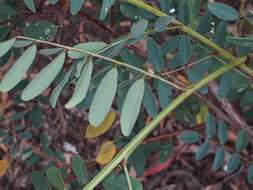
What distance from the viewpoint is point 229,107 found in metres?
1.68

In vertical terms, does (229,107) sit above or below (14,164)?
above

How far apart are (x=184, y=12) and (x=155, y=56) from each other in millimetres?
99

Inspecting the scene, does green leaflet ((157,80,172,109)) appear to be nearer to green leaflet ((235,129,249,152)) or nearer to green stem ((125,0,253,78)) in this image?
green stem ((125,0,253,78))

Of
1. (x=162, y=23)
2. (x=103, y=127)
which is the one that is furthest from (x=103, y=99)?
(x=103, y=127)

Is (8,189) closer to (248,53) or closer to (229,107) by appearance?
(229,107)

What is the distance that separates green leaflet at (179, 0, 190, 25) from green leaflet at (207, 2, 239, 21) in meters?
0.05

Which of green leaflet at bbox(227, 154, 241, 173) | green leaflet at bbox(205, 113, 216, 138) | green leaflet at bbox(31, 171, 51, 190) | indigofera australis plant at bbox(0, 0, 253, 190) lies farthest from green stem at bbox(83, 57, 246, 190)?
green leaflet at bbox(227, 154, 241, 173)

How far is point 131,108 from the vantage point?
943 millimetres

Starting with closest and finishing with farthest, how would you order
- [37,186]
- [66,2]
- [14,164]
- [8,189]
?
[37,186] < [66,2] < [14,164] < [8,189]

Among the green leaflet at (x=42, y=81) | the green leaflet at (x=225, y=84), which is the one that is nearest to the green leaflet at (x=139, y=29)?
the green leaflet at (x=42, y=81)

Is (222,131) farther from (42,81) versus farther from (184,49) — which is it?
(42,81)

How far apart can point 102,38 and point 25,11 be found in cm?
31

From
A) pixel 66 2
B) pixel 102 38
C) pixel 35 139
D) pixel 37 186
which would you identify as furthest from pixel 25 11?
pixel 35 139

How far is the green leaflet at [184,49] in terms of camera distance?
1157mm
